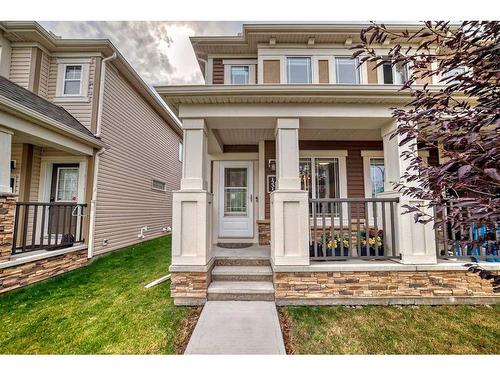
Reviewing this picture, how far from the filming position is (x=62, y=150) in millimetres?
5711

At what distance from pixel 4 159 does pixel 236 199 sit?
4.35 meters

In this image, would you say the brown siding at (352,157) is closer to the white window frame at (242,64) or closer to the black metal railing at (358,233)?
the black metal railing at (358,233)

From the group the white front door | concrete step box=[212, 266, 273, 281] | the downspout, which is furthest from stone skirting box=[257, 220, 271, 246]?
the downspout

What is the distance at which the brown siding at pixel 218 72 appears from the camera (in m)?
6.20

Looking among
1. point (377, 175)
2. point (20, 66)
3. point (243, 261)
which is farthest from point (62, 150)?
point (377, 175)

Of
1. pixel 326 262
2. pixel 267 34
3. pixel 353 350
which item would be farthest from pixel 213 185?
pixel 353 350

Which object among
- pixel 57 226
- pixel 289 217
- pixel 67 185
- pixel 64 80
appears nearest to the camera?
pixel 289 217

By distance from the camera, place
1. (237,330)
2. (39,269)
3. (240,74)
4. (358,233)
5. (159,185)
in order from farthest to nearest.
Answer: (159,185) → (240,74) → (39,269) → (358,233) → (237,330)

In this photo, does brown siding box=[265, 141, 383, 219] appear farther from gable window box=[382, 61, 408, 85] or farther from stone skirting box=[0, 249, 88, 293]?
stone skirting box=[0, 249, 88, 293]

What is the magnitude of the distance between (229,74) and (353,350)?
20.4ft

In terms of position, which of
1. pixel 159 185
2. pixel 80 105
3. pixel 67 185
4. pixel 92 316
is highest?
pixel 80 105

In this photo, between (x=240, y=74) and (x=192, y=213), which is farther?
(x=240, y=74)

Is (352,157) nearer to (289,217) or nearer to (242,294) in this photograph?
(289,217)

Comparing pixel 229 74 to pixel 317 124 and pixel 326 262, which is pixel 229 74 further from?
pixel 326 262
